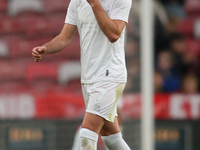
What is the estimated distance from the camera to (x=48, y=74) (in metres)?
7.50

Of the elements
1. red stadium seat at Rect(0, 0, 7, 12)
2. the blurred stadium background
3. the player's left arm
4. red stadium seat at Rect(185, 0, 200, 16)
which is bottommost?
the blurred stadium background

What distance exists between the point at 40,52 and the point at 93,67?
37 centimetres

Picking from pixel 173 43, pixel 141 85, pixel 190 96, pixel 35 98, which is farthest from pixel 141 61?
pixel 173 43

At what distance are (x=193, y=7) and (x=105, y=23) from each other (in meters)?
5.76

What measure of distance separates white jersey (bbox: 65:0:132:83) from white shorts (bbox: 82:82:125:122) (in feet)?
0.13

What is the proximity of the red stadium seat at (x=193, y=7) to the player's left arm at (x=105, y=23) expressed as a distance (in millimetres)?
5630

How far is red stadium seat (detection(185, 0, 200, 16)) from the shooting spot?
28.2 ft

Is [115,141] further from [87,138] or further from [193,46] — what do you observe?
[193,46]

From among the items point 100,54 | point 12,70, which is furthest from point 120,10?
point 12,70

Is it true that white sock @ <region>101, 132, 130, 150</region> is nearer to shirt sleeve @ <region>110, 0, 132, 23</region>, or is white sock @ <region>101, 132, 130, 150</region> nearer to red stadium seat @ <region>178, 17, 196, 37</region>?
shirt sleeve @ <region>110, 0, 132, 23</region>

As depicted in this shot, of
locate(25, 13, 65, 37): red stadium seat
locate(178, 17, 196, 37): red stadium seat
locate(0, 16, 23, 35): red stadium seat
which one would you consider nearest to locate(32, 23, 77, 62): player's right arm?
locate(25, 13, 65, 37): red stadium seat

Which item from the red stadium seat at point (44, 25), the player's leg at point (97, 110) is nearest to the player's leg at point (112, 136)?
the player's leg at point (97, 110)

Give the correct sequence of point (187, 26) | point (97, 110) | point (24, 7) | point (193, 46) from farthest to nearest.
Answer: point (187, 26)
point (193, 46)
point (24, 7)
point (97, 110)

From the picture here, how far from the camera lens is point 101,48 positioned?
3328mm
